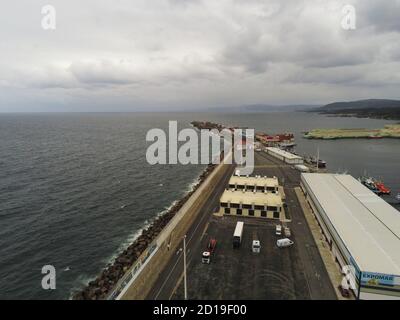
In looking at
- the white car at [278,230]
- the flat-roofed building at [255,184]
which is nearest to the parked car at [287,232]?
the white car at [278,230]

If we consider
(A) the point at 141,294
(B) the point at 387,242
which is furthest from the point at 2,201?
(B) the point at 387,242

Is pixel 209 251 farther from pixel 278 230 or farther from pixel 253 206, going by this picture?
pixel 253 206

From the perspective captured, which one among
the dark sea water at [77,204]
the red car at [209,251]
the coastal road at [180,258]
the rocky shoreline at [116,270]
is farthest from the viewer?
the dark sea water at [77,204]

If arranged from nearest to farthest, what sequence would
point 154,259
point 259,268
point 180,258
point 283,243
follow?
1. point 259,268
2. point 154,259
3. point 180,258
4. point 283,243

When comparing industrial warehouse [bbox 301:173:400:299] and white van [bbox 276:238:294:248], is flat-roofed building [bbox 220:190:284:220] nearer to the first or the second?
industrial warehouse [bbox 301:173:400:299]

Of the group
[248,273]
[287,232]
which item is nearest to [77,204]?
[248,273]

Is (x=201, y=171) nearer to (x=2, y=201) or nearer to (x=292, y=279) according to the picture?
(x=2, y=201)

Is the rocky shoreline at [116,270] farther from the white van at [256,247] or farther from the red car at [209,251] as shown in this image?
the white van at [256,247]
